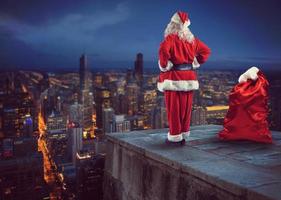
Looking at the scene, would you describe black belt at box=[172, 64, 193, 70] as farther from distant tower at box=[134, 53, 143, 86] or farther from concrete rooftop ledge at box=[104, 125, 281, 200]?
distant tower at box=[134, 53, 143, 86]

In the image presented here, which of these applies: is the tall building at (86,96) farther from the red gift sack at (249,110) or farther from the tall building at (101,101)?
the red gift sack at (249,110)

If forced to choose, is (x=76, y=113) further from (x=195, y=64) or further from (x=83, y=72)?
(x=195, y=64)

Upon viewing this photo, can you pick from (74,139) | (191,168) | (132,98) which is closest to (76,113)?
(74,139)

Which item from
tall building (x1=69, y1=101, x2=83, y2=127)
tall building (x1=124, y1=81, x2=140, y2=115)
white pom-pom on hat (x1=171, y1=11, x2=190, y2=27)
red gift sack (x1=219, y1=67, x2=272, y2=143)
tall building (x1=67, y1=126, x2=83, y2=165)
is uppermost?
white pom-pom on hat (x1=171, y1=11, x2=190, y2=27)

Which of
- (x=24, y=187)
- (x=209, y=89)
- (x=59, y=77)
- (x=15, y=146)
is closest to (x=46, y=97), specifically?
(x=59, y=77)

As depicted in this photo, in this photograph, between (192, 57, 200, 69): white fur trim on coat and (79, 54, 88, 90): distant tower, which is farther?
(79, 54, 88, 90): distant tower

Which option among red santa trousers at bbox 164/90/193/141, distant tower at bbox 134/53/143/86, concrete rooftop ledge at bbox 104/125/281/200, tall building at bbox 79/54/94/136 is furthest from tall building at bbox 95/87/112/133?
red santa trousers at bbox 164/90/193/141

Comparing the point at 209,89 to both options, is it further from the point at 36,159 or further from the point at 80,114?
the point at 80,114

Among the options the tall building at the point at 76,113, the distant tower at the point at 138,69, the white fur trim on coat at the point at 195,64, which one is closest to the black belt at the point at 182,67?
the white fur trim on coat at the point at 195,64
